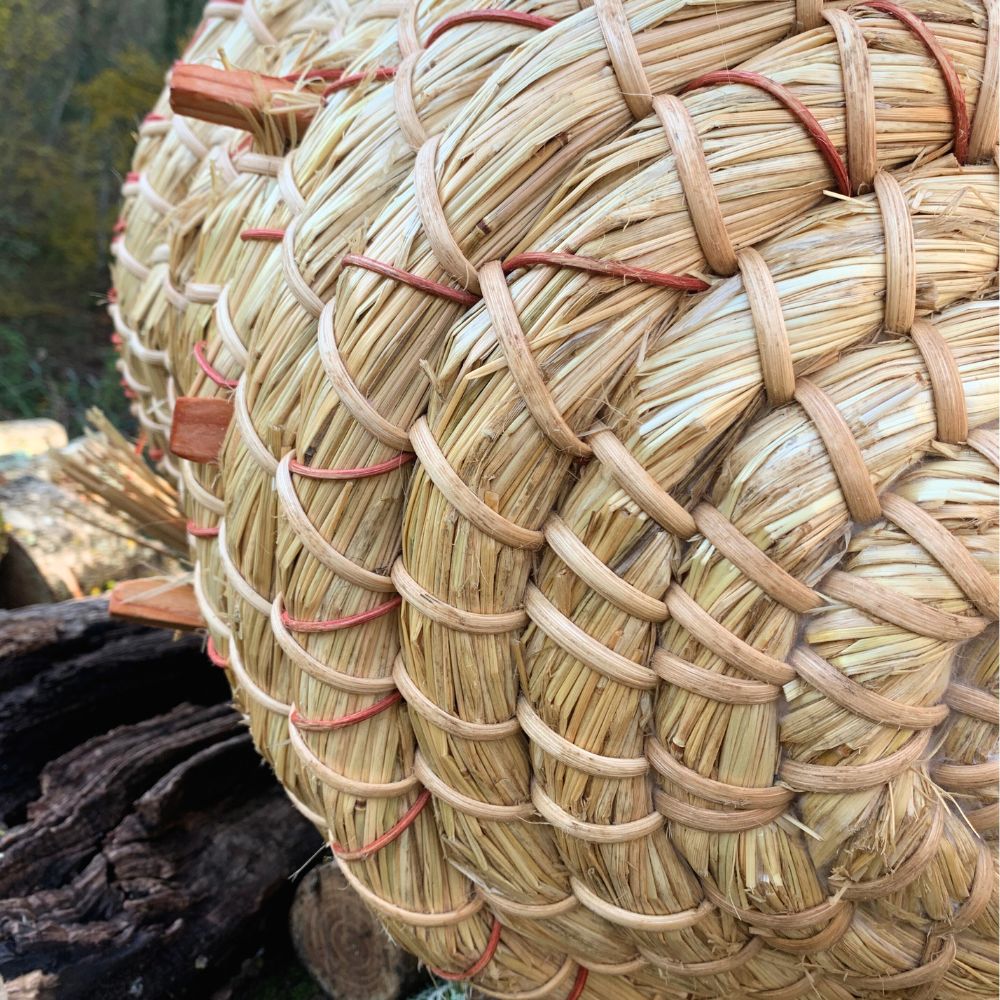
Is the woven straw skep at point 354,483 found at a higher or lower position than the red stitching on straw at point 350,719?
higher

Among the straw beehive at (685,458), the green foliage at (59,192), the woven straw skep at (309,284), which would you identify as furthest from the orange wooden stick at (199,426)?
the green foliage at (59,192)

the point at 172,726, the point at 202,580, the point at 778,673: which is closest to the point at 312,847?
the point at 172,726

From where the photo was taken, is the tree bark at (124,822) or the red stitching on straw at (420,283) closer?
the red stitching on straw at (420,283)

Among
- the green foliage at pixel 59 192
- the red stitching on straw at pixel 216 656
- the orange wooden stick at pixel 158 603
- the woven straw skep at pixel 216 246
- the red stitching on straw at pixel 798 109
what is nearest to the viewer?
the red stitching on straw at pixel 798 109

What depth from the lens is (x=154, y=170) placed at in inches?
57.0

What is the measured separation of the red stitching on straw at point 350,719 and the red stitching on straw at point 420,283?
0.40 m

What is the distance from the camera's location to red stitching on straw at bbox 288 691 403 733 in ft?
3.06

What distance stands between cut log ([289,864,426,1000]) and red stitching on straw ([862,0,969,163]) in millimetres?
1205

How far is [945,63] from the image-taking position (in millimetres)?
732

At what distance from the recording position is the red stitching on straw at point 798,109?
715 millimetres

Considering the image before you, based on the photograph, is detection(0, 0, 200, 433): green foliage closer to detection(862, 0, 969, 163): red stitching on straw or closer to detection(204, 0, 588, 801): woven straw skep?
detection(204, 0, 588, 801): woven straw skep

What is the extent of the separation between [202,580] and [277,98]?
57 centimetres

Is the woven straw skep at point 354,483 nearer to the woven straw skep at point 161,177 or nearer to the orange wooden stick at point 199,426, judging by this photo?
the orange wooden stick at point 199,426

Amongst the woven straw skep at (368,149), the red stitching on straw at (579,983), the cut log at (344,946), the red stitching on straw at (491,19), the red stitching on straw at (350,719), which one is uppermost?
the red stitching on straw at (491,19)
